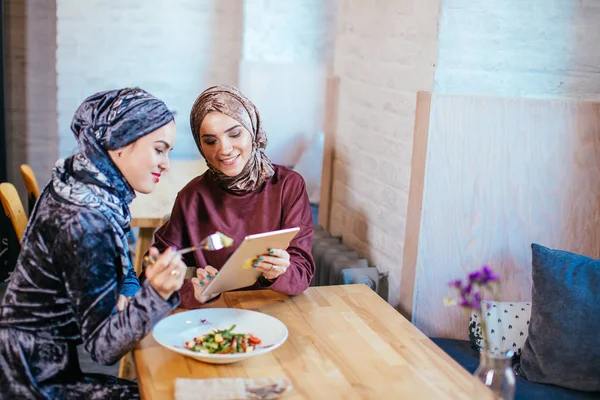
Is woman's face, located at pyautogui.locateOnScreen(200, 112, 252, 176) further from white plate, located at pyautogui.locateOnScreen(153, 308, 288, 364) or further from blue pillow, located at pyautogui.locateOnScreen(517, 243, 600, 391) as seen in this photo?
blue pillow, located at pyautogui.locateOnScreen(517, 243, 600, 391)

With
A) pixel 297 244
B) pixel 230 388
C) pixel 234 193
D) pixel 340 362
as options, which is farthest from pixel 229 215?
pixel 230 388

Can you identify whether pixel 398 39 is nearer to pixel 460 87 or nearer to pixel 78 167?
A: pixel 460 87

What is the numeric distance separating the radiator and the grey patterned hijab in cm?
107

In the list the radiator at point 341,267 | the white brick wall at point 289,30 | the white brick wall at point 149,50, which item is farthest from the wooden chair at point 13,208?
the white brick wall at point 289,30

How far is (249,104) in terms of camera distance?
2352 mm

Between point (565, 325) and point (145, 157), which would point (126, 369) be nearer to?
point (145, 157)

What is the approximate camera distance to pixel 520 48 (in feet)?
8.02

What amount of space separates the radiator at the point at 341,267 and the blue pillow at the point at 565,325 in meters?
0.62

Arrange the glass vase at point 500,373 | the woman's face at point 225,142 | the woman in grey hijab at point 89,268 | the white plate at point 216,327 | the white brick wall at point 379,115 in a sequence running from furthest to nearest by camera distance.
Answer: the white brick wall at point 379,115
the woman's face at point 225,142
the white plate at point 216,327
the woman in grey hijab at point 89,268
the glass vase at point 500,373

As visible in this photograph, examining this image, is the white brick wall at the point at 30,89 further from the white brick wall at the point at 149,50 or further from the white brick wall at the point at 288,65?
the white brick wall at the point at 288,65

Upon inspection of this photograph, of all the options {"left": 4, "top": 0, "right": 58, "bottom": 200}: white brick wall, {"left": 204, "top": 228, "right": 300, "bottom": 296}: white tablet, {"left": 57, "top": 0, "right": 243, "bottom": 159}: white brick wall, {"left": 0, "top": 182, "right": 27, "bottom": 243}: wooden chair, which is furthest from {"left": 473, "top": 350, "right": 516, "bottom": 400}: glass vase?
{"left": 4, "top": 0, "right": 58, "bottom": 200}: white brick wall

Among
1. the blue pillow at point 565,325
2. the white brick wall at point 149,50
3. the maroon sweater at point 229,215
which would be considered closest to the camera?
the blue pillow at point 565,325

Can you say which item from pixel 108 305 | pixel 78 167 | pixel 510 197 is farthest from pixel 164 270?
pixel 510 197

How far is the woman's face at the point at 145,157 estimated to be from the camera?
1.75 metres
